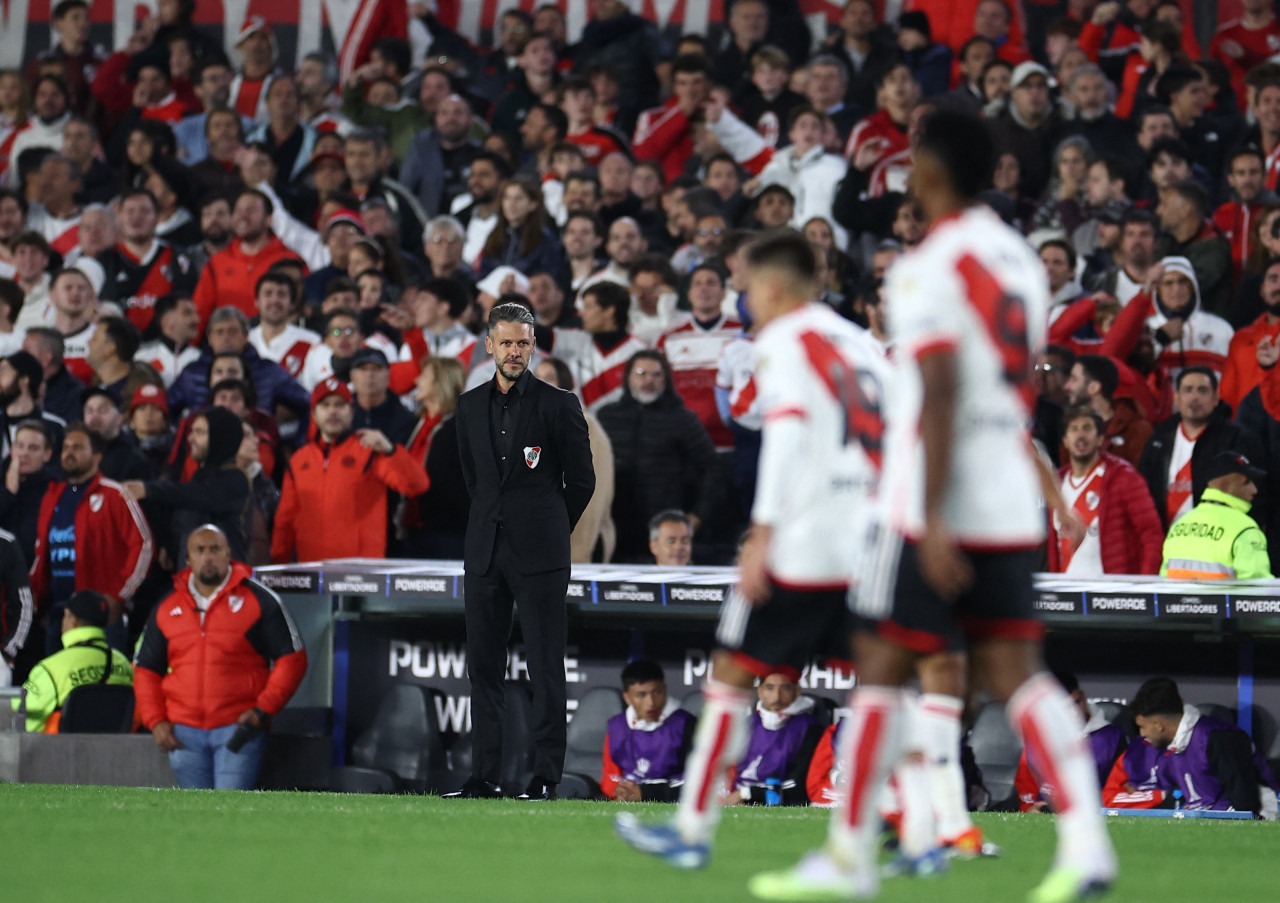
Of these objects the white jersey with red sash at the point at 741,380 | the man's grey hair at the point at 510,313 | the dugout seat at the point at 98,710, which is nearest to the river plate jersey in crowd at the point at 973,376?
the man's grey hair at the point at 510,313

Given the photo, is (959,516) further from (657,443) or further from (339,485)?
(339,485)

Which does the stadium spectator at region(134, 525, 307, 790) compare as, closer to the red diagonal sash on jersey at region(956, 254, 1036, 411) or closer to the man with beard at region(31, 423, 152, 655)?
the man with beard at region(31, 423, 152, 655)

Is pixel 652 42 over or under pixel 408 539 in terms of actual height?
over

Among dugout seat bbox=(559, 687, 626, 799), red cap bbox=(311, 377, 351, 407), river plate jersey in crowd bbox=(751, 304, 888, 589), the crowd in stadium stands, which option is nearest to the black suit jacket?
the crowd in stadium stands

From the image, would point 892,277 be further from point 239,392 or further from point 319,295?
point 319,295

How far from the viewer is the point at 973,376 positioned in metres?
5.16

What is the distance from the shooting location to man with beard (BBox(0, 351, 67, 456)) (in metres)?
12.9

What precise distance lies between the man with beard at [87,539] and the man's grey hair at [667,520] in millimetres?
3043

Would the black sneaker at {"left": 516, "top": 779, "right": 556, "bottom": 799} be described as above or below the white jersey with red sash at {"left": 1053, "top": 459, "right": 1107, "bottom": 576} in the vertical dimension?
below

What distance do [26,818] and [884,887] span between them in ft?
11.8

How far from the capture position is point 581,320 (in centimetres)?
1334

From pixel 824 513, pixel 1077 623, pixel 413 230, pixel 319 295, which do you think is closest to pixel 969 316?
pixel 824 513

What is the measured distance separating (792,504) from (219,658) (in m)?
5.89

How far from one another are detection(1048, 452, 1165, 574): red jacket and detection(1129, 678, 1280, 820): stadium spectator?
1.29m
